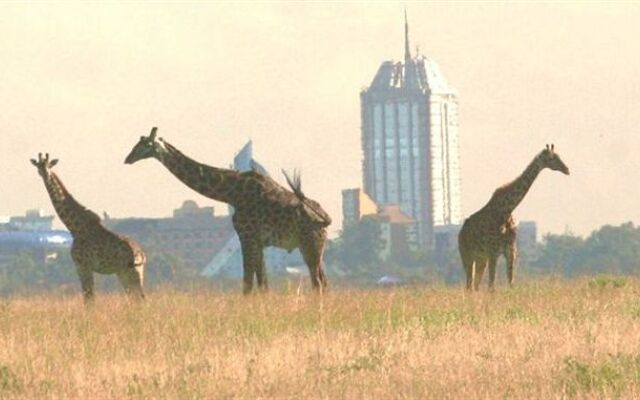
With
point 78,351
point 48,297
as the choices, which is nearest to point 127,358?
point 78,351

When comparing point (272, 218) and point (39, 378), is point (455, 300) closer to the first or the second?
point (272, 218)

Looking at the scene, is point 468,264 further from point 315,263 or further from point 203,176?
point 203,176

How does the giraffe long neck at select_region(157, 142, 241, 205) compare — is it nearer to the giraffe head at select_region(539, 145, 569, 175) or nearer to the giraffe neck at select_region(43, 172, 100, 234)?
the giraffe neck at select_region(43, 172, 100, 234)

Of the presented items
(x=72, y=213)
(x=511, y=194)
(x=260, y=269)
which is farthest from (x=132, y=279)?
(x=511, y=194)

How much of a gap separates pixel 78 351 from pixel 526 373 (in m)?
4.78

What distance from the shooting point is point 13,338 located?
23422 millimetres

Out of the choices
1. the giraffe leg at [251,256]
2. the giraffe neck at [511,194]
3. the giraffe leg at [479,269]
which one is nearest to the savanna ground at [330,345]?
the giraffe leg at [251,256]

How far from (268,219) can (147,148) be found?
2.20 metres

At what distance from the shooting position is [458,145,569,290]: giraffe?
32594 millimetres

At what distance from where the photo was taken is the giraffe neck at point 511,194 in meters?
32.8

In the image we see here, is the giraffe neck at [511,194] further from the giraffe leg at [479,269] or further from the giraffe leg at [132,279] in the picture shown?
the giraffe leg at [132,279]

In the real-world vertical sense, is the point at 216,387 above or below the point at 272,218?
below

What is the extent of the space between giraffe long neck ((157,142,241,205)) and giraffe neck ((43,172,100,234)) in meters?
1.75

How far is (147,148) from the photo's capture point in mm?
31234
